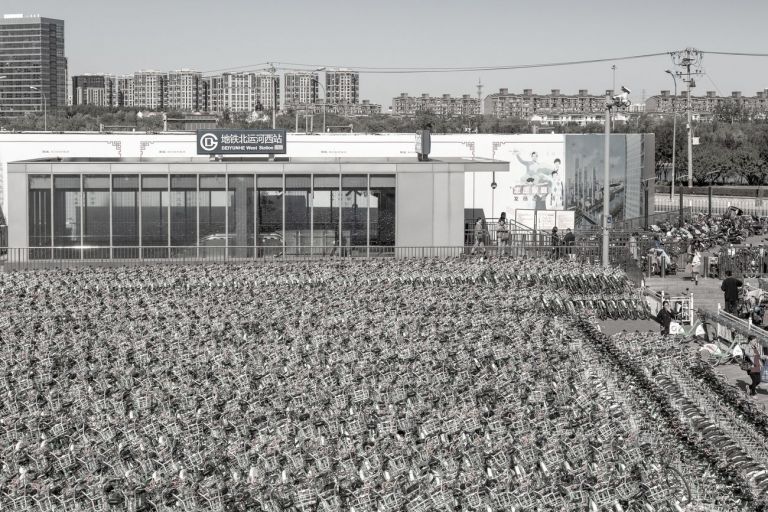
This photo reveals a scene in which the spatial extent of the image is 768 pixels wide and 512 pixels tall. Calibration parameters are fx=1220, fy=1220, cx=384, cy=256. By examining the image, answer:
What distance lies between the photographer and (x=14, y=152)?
158ft

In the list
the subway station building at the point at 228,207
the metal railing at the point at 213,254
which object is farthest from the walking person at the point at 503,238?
the subway station building at the point at 228,207

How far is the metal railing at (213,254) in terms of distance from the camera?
32.2m

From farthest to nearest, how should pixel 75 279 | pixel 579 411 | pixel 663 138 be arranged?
pixel 663 138 → pixel 75 279 → pixel 579 411

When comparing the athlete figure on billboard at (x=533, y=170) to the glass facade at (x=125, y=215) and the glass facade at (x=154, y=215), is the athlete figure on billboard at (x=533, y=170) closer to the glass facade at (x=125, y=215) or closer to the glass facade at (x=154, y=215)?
the glass facade at (x=154, y=215)

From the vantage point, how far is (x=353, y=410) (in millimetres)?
13883

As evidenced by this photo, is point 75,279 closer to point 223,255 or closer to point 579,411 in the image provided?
point 223,255

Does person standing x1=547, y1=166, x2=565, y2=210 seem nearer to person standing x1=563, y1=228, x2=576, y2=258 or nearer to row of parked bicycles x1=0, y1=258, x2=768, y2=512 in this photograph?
person standing x1=563, y1=228, x2=576, y2=258

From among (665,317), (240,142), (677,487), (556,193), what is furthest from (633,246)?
(677,487)

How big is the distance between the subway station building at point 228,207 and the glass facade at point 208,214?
27mm

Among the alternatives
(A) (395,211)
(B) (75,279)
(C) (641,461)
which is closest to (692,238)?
(A) (395,211)

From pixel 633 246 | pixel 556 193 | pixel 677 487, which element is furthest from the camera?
pixel 556 193

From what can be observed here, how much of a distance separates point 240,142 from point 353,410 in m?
23.1

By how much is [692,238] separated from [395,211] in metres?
12.7

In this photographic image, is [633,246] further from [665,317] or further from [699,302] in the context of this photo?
[665,317]
